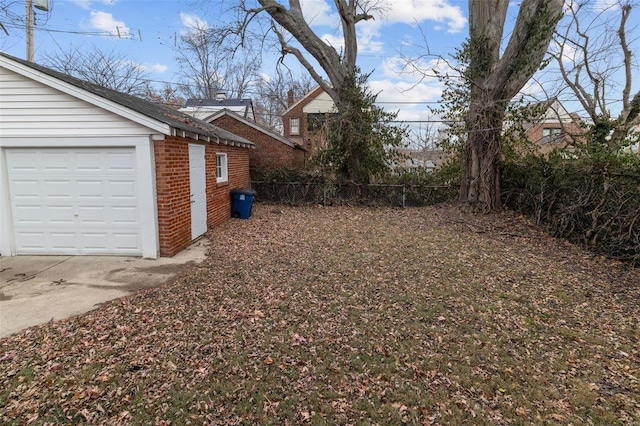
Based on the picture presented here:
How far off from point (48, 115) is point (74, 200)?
1.51 metres

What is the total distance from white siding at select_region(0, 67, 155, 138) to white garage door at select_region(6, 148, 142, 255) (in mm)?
341

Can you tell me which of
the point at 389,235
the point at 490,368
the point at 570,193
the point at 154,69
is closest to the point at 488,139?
the point at 570,193

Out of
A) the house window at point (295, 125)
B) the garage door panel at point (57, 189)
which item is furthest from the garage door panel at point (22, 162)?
the house window at point (295, 125)

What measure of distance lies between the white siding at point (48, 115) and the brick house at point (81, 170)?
0.06 ft

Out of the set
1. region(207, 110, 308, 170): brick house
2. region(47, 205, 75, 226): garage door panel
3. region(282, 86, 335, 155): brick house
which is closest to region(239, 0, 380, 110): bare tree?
region(207, 110, 308, 170): brick house

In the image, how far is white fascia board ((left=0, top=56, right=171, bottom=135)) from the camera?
5.75 meters

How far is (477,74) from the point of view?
33.8 ft

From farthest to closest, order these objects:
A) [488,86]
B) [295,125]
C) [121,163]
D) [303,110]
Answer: [295,125] < [303,110] < [488,86] < [121,163]

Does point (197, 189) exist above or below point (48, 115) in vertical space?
below

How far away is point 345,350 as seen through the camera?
11.3ft

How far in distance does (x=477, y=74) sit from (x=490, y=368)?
9526mm

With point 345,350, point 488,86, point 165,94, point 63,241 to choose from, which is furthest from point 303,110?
point 345,350

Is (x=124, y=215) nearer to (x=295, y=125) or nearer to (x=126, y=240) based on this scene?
(x=126, y=240)

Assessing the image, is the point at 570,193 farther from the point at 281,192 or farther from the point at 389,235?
the point at 281,192
